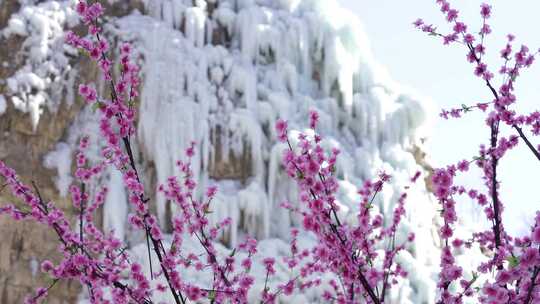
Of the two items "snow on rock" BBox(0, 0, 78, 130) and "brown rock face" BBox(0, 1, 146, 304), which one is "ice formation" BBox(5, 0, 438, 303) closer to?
"snow on rock" BBox(0, 0, 78, 130)

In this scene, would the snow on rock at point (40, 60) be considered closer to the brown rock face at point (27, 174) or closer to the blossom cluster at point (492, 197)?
the brown rock face at point (27, 174)

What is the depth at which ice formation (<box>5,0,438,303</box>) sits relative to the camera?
6426 mm

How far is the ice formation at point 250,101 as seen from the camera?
643cm

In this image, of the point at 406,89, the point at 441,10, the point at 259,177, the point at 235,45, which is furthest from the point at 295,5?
the point at 441,10

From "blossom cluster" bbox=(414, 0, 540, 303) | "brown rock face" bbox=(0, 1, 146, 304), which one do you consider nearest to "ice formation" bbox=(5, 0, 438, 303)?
"brown rock face" bbox=(0, 1, 146, 304)

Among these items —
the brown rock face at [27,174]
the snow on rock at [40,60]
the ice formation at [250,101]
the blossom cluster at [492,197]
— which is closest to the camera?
the blossom cluster at [492,197]

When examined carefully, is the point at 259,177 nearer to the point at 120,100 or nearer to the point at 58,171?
the point at 58,171

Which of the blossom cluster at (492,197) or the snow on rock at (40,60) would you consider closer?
the blossom cluster at (492,197)

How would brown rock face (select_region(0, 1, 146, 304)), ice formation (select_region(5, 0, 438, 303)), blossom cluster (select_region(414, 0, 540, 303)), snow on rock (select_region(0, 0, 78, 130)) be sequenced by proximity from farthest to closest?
1. ice formation (select_region(5, 0, 438, 303))
2. snow on rock (select_region(0, 0, 78, 130))
3. brown rock face (select_region(0, 1, 146, 304))
4. blossom cluster (select_region(414, 0, 540, 303))

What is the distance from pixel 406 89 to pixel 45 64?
5601 millimetres

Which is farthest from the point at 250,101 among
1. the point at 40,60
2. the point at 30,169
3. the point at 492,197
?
the point at 492,197

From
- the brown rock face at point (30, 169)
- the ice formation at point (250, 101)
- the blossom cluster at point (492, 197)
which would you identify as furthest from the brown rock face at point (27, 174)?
the blossom cluster at point (492, 197)

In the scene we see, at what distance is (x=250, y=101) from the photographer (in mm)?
7074

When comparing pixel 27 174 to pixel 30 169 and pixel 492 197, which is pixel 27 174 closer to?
pixel 30 169
